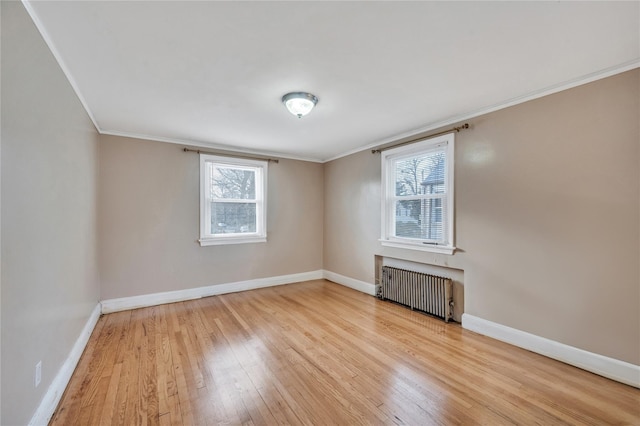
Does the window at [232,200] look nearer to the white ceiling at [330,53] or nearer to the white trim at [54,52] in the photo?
the white ceiling at [330,53]

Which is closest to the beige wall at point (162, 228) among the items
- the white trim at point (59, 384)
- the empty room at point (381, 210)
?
the empty room at point (381, 210)

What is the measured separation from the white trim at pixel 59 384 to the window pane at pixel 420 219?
148 inches

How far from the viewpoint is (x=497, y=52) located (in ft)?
6.28

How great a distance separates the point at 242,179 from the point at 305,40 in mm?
3241

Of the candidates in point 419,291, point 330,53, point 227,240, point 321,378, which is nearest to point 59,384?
point 321,378

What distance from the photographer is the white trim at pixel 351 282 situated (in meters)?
4.44

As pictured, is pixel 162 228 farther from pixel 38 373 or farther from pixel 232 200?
pixel 38 373

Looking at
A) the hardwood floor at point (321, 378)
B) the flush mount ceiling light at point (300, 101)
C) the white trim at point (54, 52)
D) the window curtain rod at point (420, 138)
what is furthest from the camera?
the window curtain rod at point (420, 138)

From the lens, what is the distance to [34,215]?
1557 mm

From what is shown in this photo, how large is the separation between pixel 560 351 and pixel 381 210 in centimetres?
251

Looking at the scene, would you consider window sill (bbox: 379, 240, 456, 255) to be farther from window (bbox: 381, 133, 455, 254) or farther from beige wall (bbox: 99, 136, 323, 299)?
beige wall (bbox: 99, 136, 323, 299)

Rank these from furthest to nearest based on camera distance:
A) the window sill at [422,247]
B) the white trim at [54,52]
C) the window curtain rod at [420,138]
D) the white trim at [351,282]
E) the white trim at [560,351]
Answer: the white trim at [351,282] → the window sill at [422,247] → the window curtain rod at [420,138] → the white trim at [560,351] → the white trim at [54,52]

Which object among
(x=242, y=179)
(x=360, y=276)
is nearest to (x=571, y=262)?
(x=360, y=276)

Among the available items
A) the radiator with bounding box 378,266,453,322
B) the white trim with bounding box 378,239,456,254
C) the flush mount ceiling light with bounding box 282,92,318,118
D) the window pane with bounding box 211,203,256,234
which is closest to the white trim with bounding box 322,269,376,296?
the radiator with bounding box 378,266,453,322
